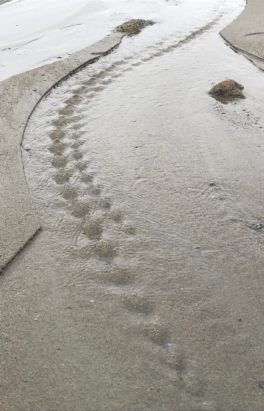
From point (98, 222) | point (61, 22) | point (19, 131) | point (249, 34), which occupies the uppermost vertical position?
point (61, 22)

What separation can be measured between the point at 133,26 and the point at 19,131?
4.91 meters

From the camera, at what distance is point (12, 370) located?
2494 mm

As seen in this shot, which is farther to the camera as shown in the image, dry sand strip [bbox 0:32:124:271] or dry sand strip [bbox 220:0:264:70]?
dry sand strip [bbox 220:0:264:70]

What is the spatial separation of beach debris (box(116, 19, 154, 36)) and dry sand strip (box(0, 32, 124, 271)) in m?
0.22

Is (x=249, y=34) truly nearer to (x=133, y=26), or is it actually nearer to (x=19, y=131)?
(x=133, y=26)

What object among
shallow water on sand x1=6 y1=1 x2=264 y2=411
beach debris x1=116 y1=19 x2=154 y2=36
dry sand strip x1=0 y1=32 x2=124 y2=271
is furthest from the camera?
beach debris x1=116 y1=19 x2=154 y2=36

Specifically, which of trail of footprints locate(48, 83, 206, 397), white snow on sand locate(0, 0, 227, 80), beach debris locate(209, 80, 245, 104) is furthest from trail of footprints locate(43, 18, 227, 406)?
white snow on sand locate(0, 0, 227, 80)

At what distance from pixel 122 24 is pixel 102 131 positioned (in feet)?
16.3

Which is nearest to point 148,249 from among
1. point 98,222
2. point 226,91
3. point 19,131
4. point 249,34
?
point 98,222

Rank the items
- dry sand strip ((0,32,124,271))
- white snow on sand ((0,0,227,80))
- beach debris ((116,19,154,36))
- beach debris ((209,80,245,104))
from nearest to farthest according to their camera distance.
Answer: dry sand strip ((0,32,124,271)) < beach debris ((209,80,245,104)) < white snow on sand ((0,0,227,80)) < beach debris ((116,19,154,36))

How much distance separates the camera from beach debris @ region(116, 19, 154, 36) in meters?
8.89

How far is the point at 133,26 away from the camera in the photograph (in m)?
9.00

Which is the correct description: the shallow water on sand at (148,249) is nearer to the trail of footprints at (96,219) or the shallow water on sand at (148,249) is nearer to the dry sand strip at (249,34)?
the trail of footprints at (96,219)

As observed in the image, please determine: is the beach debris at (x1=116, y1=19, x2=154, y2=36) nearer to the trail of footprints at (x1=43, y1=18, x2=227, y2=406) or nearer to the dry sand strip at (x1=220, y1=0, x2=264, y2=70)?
the dry sand strip at (x1=220, y1=0, x2=264, y2=70)
